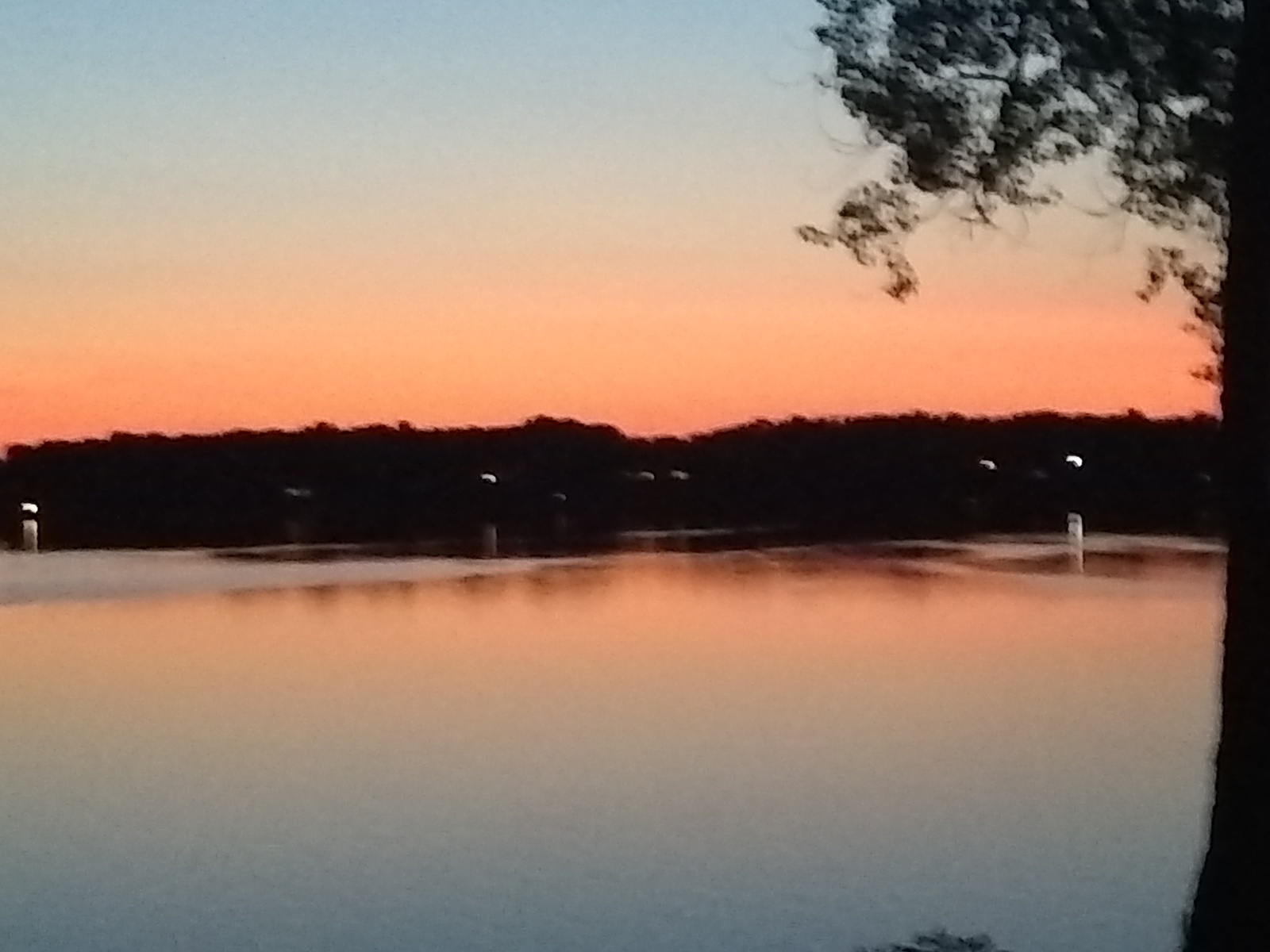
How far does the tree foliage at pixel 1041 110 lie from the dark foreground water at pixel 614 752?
1.17 m

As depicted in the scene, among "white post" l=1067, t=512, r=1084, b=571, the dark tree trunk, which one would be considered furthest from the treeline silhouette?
the dark tree trunk

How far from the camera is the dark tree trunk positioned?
3.39m

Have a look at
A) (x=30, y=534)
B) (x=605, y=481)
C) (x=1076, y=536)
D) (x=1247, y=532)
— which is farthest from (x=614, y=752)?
(x=30, y=534)

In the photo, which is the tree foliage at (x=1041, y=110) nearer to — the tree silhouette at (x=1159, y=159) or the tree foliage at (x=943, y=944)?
the tree silhouette at (x=1159, y=159)

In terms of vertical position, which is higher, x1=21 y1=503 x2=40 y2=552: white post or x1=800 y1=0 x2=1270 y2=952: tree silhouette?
x1=800 y1=0 x2=1270 y2=952: tree silhouette

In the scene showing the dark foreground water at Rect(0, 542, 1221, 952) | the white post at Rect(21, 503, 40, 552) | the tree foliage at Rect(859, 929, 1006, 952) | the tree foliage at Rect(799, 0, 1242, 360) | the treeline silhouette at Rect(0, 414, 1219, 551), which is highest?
the tree foliage at Rect(799, 0, 1242, 360)

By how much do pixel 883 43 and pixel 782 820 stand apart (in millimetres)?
2057

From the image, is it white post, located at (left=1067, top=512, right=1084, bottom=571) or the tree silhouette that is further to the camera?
white post, located at (left=1067, top=512, right=1084, bottom=571)

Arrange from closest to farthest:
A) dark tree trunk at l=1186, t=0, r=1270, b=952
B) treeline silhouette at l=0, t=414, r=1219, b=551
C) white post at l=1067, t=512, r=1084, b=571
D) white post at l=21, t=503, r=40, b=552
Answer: dark tree trunk at l=1186, t=0, r=1270, b=952 < treeline silhouette at l=0, t=414, r=1219, b=551 < white post at l=1067, t=512, r=1084, b=571 < white post at l=21, t=503, r=40, b=552

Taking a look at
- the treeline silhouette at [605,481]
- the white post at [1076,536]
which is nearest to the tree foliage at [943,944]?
the treeline silhouette at [605,481]

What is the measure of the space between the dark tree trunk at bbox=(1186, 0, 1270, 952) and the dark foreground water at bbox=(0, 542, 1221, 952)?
2.25 ft

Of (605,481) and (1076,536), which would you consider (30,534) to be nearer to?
(605,481)

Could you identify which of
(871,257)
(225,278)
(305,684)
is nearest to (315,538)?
(305,684)

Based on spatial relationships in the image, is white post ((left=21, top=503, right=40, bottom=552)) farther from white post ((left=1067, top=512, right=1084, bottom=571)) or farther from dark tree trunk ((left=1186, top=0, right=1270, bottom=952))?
dark tree trunk ((left=1186, top=0, right=1270, bottom=952))
